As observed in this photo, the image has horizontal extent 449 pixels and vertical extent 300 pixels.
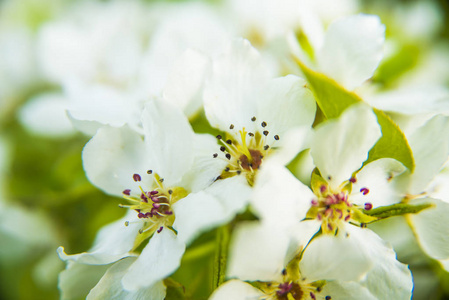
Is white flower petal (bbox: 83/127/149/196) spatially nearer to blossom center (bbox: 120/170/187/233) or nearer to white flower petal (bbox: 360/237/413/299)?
blossom center (bbox: 120/170/187/233)

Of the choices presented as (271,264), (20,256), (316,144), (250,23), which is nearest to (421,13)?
(250,23)

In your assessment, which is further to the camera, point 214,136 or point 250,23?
point 250,23

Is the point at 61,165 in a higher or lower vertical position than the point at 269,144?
lower

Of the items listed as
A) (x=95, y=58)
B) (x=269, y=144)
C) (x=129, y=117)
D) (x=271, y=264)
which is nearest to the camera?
(x=271, y=264)

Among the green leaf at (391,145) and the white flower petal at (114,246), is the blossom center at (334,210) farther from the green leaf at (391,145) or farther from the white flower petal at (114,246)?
the white flower petal at (114,246)

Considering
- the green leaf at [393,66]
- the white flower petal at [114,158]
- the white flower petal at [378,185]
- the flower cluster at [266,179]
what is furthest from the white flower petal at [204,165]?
the green leaf at [393,66]

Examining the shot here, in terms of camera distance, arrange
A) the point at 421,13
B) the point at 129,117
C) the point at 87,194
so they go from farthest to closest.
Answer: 1. the point at 421,13
2. the point at 87,194
3. the point at 129,117

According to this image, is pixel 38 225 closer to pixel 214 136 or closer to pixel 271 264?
pixel 214 136

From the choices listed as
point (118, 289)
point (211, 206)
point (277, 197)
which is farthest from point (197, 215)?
point (118, 289)
